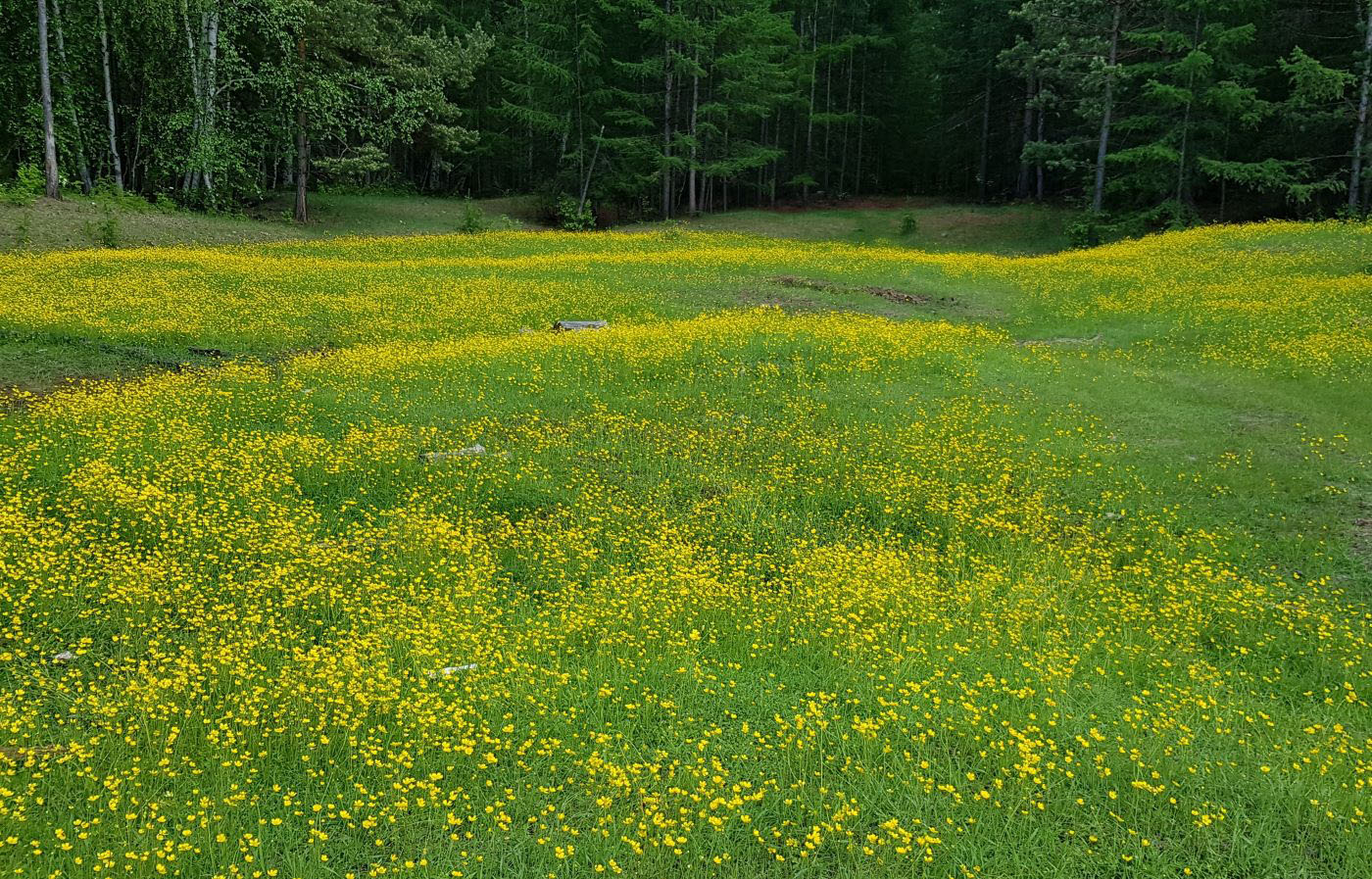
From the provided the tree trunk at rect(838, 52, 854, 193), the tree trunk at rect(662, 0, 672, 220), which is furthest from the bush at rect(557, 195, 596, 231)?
the tree trunk at rect(838, 52, 854, 193)

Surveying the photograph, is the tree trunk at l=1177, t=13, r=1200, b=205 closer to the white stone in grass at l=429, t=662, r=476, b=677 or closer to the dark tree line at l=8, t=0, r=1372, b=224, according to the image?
the dark tree line at l=8, t=0, r=1372, b=224

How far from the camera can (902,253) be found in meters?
32.7

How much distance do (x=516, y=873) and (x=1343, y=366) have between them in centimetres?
1569

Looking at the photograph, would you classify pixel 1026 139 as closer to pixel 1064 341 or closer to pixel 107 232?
pixel 1064 341

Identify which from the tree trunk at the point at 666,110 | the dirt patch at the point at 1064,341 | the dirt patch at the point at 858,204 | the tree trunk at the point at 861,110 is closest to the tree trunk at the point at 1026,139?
the dirt patch at the point at 858,204

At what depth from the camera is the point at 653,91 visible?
157 feet

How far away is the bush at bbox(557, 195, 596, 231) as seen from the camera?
39938mm

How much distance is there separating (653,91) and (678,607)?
4671 cm

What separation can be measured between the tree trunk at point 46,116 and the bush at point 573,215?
20.0m

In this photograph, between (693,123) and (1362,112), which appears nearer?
(1362,112)

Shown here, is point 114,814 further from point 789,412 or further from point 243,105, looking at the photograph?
point 243,105

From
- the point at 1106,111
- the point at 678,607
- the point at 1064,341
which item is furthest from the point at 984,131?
the point at 678,607

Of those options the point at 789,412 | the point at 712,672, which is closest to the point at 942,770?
the point at 712,672

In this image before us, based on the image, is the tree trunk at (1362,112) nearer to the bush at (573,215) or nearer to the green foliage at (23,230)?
the bush at (573,215)
